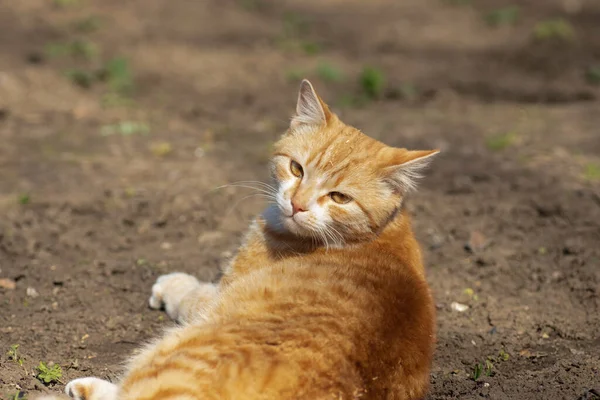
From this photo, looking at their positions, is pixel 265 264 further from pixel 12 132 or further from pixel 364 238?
pixel 12 132

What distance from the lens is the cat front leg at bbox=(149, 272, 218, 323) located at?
410 centimetres

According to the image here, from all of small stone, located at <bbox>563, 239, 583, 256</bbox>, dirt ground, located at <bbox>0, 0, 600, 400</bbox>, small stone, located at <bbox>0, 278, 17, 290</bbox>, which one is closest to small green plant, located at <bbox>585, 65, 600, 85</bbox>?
dirt ground, located at <bbox>0, 0, 600, 400</bbox>

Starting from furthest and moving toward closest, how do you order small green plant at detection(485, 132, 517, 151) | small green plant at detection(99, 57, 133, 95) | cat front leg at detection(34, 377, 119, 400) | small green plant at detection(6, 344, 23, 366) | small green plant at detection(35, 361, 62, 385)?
1. small green plant at detection(99, 57, 133, 95)
2. small green plant at detection(485, 132, 517, 151)
3. small green plant at detection(6, 344, 23, 366)
4. small green plant at detection(35, 361, 62, 385)
5. cat front leg at detection(34, 377, 119, 400)

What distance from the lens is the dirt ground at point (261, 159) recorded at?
434cm

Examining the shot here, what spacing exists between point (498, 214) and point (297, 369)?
351cm

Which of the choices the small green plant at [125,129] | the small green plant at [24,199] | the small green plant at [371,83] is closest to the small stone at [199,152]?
the small green plant at [125,129]

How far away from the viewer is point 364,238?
4012mm

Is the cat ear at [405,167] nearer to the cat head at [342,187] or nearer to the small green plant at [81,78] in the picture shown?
the cat head at [342,187]

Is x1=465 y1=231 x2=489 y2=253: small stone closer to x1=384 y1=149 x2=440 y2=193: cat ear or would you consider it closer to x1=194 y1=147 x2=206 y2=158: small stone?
x1=384 y1=149 x2=440 y2=193: cat ear

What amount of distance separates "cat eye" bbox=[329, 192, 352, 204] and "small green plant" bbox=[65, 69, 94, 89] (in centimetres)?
528

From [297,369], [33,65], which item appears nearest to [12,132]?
[33,65]

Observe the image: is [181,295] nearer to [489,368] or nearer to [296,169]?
[296,169]

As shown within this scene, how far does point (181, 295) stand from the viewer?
436cm

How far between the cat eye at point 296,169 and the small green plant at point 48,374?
1637 millimetres
